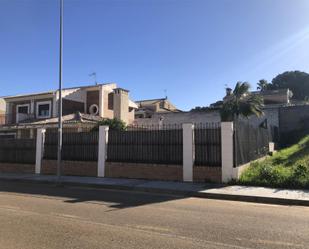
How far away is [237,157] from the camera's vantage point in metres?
15.3

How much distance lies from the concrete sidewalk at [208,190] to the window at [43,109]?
19226 millimetres

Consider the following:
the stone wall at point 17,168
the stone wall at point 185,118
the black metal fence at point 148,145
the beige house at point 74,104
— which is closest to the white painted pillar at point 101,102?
the beige house at point 74,104

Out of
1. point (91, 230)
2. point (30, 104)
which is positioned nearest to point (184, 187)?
point (91, 230)

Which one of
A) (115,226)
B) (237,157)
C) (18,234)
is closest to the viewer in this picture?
(18,234)

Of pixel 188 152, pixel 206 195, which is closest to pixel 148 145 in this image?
pixel 188 152

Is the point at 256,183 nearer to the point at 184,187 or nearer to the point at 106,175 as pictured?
the point at 184,187

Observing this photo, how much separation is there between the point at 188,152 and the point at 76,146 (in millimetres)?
6850

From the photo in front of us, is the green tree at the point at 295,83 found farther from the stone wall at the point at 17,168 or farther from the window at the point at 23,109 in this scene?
the stone wall at the point at 17,168

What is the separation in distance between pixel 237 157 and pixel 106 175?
6.72 meters

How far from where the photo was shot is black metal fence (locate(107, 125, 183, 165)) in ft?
53.3

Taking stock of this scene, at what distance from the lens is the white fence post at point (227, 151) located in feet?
48.2

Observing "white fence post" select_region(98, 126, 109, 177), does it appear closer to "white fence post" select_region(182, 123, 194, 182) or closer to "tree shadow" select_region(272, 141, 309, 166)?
"white fence post" select_region(182, 123, 194, 182)

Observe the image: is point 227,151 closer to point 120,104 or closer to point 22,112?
point 120,104

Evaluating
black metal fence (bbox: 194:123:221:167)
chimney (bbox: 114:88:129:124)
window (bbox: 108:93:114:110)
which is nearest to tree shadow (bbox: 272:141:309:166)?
black metal fence (bbox: 194:123:221:167)
